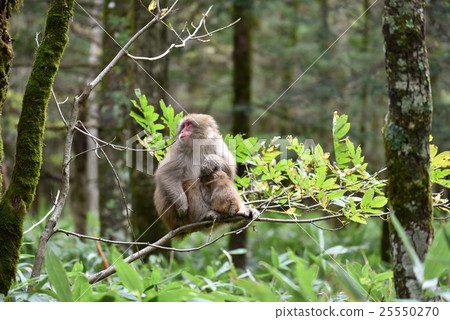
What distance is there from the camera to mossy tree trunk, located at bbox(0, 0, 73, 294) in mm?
3701

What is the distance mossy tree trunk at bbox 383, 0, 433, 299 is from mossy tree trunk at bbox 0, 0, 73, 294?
253cm

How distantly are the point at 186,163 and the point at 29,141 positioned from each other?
6.03 feet

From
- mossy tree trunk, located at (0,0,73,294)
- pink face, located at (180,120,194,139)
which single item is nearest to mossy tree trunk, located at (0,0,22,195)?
mossy tree trunk, located at (0,0,73,294)

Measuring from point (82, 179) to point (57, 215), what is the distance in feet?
25.4

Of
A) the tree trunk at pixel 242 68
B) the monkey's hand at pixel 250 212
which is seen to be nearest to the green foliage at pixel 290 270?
the monkey's hand at pixel 250 212

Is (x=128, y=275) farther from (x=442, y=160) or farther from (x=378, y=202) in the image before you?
(x=442, y=160)

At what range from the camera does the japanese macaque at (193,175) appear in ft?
16.0

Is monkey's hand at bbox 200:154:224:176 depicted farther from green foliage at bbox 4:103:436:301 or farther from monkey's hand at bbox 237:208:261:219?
Answer: monkey's hand at bbox 237:208:261:219

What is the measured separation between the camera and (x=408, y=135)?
319 cm

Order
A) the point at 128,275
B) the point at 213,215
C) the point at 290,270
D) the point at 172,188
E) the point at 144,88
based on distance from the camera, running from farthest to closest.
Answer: the point at 144,88 → the point at 172,188 → the point at 213,215 → the point at 290,270 → the point at 128,275

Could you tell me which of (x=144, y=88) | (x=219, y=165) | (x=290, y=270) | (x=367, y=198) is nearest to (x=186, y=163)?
(x=219, y=165)

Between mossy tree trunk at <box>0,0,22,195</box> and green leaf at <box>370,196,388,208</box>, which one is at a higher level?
mossy tree trunk at <box>0,0,22,195</box>

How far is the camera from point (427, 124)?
3.21m
